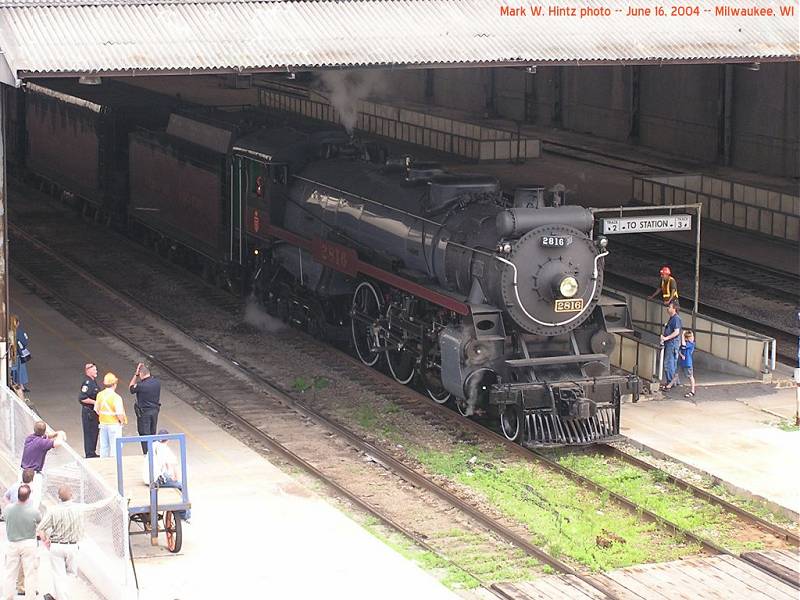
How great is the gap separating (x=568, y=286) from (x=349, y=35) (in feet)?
14.6

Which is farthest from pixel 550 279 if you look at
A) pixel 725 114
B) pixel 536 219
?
pixel 725 114

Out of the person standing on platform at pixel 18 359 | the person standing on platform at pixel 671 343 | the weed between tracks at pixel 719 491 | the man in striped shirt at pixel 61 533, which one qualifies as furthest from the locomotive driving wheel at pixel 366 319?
the man in striped shirt at pixel 61 533

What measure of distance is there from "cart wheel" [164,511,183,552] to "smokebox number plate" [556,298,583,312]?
6.45 m

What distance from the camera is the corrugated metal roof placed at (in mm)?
18453

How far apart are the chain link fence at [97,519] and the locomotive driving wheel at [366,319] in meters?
7.32

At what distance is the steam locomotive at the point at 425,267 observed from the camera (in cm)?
1906

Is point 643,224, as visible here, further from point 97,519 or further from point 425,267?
point 97,519

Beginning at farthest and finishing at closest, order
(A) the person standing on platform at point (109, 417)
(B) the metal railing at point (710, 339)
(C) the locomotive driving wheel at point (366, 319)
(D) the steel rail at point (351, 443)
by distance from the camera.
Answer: (C) the locomotive driving wheel at point (366, 319)
(B) the metal railing at point (710, 339)
(A) the person standing on platform at point (109, 417)
(D) the steel rail at point (351, 443)

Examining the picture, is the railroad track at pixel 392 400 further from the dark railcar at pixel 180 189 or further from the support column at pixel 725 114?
the support column at pixel 725 114

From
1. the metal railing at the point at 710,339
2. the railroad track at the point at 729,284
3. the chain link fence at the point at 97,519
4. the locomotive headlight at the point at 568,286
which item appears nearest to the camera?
the chain link fence at the point at 97,519

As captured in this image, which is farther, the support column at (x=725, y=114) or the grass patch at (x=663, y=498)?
the support column at (x=725, y=114)

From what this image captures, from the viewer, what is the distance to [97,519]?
554 inches

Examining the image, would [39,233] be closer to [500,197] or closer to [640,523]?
[500,197]

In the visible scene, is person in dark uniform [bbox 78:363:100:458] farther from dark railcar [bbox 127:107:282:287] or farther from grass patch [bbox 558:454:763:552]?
dark railcar [bbox 127:107:282:287]
